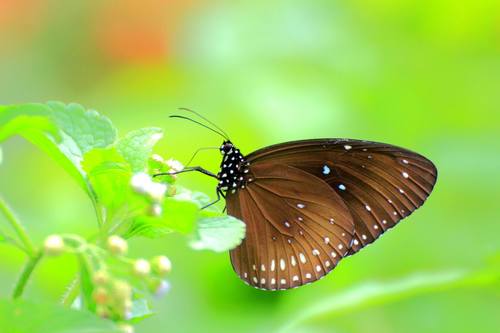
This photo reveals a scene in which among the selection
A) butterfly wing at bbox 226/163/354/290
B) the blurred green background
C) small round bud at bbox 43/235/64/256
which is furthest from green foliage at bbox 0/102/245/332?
the blurred green background

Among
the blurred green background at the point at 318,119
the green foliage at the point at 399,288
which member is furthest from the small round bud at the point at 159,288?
the blurred green background at the point at 318,119

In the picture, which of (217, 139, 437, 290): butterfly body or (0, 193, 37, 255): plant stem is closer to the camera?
(0, 193, 37, 255): plant stem

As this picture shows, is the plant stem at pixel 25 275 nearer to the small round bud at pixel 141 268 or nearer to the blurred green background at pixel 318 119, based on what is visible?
the small round bud at pixel 141 268

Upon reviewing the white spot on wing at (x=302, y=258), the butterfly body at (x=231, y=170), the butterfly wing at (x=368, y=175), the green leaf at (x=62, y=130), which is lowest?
the green leaf at (x=62, y=130)

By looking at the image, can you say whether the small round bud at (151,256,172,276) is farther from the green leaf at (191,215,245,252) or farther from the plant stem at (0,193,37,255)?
the plant stem at (0,193,37,255)

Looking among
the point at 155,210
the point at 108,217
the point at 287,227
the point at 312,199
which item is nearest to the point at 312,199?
the point at 312,199

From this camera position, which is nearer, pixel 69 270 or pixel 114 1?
pixel 69 270

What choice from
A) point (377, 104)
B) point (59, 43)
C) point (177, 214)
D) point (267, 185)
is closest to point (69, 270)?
point (267, 185)

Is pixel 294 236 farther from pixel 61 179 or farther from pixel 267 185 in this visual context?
pixel 61 179
